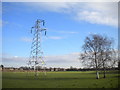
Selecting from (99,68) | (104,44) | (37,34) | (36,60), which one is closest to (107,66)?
(99,68)

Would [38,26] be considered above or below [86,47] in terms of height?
above

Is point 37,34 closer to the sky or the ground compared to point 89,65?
closer to the sky

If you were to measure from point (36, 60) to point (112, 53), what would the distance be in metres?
22.0

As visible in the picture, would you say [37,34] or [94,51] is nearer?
[94,51]

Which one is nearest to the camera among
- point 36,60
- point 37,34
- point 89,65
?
point 89,65

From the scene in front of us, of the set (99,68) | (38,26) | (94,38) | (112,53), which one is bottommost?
(99,68)

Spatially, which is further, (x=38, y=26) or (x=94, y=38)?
(x=38, y=26)

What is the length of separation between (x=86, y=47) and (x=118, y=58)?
8.59m

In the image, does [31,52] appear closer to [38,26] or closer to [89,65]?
[38,26]

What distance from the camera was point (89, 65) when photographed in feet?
189

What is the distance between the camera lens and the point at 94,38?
6059 centimetres

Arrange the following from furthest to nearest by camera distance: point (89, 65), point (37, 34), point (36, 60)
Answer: point (37, 34) < point (36, 60) < point (89, 65)

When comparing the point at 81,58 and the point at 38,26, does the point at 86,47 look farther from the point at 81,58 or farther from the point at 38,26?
the point at 38,26

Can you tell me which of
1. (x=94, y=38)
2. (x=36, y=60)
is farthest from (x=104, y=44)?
(x=36, y=60)
